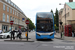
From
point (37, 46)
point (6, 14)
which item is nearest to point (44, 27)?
point (37, 46)

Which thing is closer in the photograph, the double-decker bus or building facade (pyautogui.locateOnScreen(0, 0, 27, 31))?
the double-decker bus

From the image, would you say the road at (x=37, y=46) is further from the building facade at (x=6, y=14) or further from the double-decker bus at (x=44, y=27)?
the building facade at (x=6, y=14)

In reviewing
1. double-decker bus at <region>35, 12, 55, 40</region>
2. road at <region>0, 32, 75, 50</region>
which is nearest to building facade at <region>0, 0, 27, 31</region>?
double-decker bus at <region>35, 12, 55, 40</region>

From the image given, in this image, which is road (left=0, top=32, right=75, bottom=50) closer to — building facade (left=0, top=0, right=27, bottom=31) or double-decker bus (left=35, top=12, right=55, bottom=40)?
double-decker bus (left=35, top=12, right=55, bottom=40)

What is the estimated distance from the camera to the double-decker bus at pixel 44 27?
13828 mm

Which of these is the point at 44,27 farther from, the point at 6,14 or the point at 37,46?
the point at 6,14

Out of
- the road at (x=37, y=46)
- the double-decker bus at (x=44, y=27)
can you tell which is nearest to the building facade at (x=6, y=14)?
the double-decker bus at (x=44, y=27)

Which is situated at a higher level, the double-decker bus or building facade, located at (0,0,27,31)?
building facade, located at (0,0,27,31)

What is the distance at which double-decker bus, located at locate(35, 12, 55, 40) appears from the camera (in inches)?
544

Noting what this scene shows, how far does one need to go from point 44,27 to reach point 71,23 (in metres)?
12.7

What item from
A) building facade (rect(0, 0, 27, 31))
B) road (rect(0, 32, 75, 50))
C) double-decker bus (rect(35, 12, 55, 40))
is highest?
building facade (rect(0, 0, 27, 31))

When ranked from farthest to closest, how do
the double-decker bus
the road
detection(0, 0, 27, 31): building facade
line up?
detection(0, 0, 27, 31): building facade
the double-decker bus
the road

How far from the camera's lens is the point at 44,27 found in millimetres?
13906

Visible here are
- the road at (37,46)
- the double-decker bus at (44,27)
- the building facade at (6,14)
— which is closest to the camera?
the road at (37,46)
